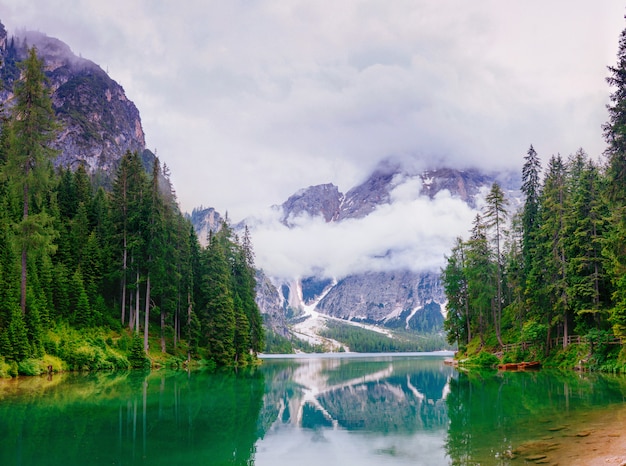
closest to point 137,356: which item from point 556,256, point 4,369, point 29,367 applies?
point 29,367

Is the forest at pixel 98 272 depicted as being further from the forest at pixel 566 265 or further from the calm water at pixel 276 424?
the forest at pixel 566 265

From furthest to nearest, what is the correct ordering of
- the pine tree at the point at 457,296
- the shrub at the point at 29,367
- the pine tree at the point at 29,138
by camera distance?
the pine tree at the point at 457,296, the pine tree at the point at 29,138, the shrub at the point at 29,367

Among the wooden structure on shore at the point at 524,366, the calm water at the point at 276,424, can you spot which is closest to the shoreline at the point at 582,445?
the calm water at the point at 276,424

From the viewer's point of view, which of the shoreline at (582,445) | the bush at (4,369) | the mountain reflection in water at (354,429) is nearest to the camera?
the shoreline at (582,445)

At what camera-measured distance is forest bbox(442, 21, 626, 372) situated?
34.6 meters

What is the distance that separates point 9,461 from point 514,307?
5274cm

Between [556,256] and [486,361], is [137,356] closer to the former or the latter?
[486,361]

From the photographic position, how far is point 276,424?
771 inches

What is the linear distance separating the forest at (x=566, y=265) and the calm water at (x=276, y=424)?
11.0 metres

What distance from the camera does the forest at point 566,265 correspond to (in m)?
34.6

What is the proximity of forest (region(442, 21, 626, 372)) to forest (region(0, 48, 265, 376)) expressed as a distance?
1231 inches

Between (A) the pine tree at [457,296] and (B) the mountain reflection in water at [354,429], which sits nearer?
(B) the mountain reflection in water at [354,429]

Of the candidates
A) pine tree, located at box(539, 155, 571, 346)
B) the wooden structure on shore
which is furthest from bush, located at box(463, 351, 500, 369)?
pine tree, located at box(539, 155, 571, 346)

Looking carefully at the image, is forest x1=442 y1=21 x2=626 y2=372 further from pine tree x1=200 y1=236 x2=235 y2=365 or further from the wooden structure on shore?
pine tree x1=200 y1=236 x2=235 y2=365
